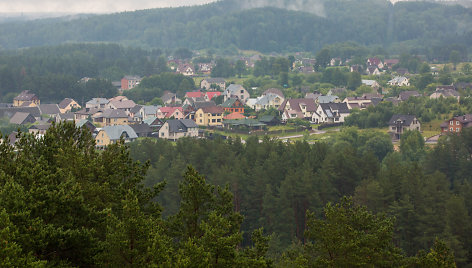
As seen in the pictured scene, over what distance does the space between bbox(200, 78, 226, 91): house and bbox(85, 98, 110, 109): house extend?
2332 cm

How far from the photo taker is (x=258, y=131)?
61938mm

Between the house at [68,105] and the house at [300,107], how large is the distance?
31828 millimetres

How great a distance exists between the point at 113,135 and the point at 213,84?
46.0 m

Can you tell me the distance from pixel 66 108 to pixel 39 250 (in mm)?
74102

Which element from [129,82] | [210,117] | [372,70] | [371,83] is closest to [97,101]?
[129,82]

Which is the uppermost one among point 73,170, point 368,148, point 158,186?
point 73,170

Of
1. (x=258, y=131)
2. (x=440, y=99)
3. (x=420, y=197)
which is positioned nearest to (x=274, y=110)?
(x=258, y=131)

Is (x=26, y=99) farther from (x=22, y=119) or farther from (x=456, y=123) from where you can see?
(x=456, y=123)

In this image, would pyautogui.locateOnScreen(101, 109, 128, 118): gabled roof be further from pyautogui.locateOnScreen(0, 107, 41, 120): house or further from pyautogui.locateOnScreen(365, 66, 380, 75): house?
pyautogui.locateOnScreen(365, 66, 380, 75): house

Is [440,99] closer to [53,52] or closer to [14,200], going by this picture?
[14,200]

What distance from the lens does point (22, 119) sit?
233 ft

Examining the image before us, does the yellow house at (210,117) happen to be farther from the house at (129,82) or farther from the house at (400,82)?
the house at (129,82)

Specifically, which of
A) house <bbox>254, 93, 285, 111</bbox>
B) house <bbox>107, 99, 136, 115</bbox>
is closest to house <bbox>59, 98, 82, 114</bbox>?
house <bbox>107, 99, 136, 115</bbox>

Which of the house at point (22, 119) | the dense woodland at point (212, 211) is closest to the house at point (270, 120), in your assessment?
the dense woodland at point (212, 211)
